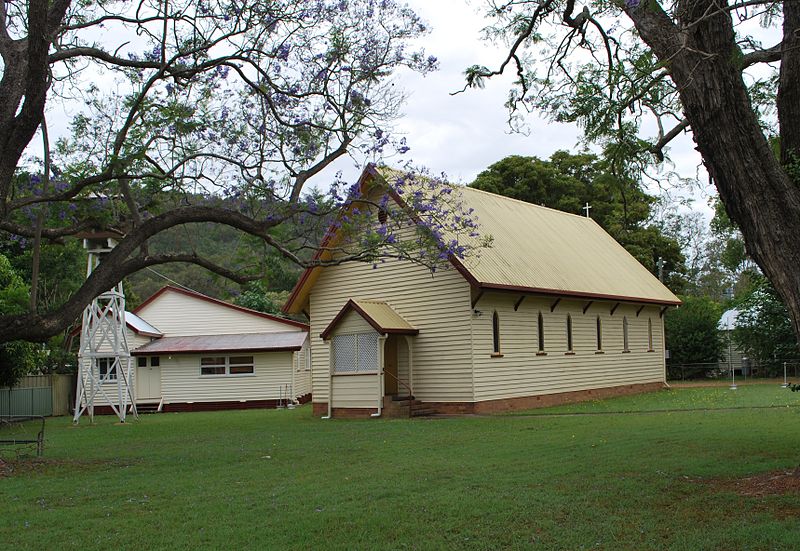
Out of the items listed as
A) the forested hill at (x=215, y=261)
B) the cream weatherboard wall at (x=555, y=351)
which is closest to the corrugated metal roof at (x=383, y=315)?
the cream weatherboard wall at (x=555, y=351)

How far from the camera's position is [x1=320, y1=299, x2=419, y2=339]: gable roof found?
2452 cm

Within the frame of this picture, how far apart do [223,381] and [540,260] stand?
52.0ft

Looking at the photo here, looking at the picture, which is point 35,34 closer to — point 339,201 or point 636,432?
point 339,201

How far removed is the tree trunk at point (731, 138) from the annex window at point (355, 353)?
15486 mm

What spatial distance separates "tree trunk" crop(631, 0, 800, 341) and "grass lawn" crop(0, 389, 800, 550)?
3078mm

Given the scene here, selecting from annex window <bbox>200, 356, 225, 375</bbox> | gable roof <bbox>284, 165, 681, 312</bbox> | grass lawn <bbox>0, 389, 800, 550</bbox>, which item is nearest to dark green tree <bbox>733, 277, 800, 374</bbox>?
gable roof <bbox>284, 165, 681, 312</bbox>

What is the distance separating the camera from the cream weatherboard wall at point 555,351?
24.9 metres

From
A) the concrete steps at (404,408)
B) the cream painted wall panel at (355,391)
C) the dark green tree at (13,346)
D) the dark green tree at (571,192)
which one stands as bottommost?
the concrete steps at (404,408)

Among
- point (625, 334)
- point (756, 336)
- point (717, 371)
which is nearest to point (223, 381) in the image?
point (625, 334)

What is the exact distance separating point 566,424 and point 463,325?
17.7 feet

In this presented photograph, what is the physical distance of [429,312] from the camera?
25391mm

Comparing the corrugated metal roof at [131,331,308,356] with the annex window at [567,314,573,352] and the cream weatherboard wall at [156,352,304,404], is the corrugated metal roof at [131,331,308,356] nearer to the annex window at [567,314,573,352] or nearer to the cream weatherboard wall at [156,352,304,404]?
the cream weatherboard wall at [156,352,304,404]

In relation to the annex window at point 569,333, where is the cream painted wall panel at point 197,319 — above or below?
above

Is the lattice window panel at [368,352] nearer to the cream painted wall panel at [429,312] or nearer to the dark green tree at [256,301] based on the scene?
the cream painted wall panel at [429,312]
